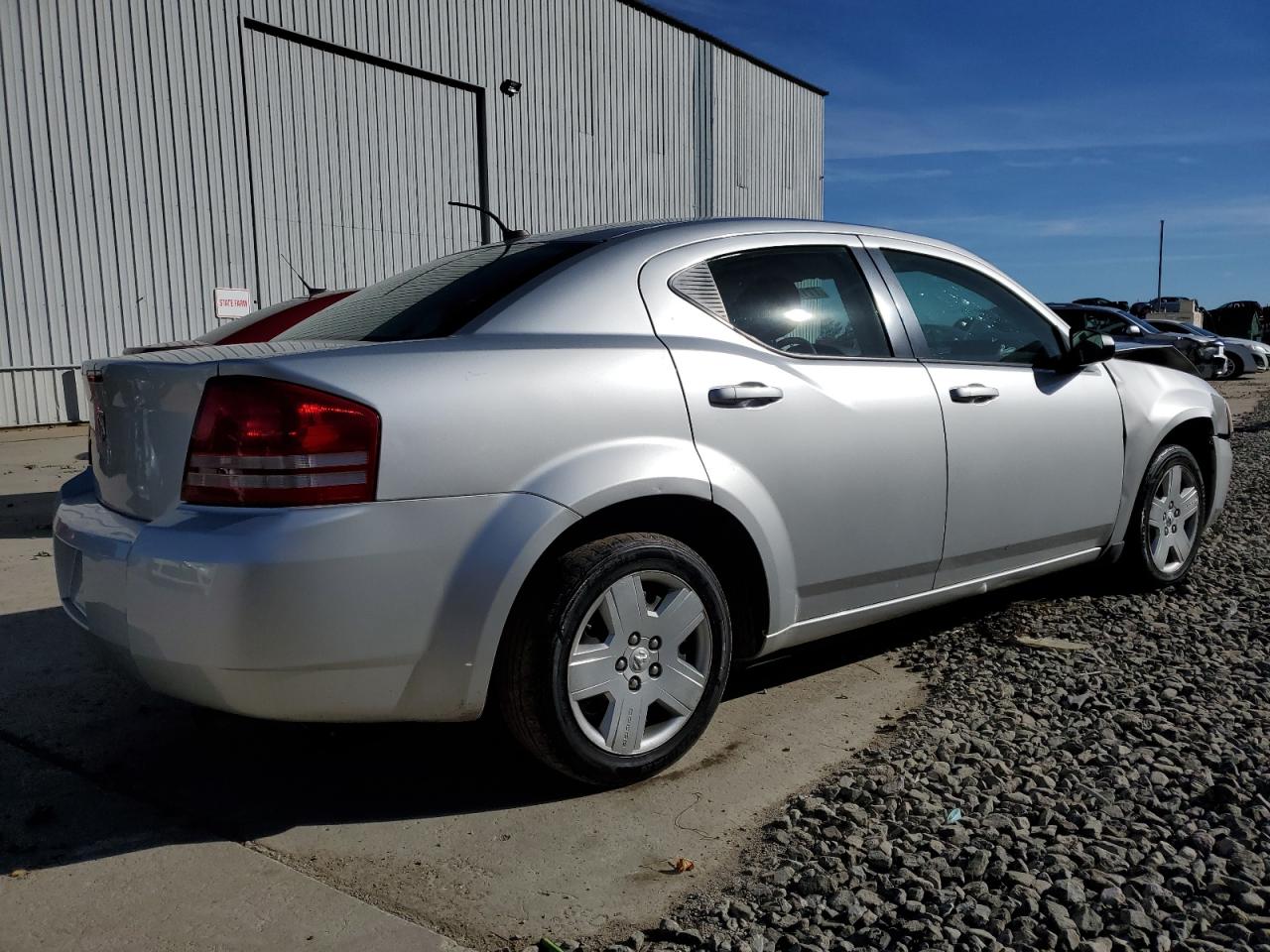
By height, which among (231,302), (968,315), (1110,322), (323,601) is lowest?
(323,601)

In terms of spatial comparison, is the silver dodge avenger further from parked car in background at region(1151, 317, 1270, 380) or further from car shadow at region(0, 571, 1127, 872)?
parked car in background at region(1151, 317, 1270, 380)

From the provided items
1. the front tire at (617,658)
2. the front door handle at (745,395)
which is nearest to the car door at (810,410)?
the front door handle at (745,395)

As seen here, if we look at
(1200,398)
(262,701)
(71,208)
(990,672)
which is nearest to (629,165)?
(71,208)

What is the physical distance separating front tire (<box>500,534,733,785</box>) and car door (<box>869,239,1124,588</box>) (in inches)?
43.6

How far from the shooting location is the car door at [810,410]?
10.1ft

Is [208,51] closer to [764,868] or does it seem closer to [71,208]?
[71,208]

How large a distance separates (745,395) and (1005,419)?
4.06 feet

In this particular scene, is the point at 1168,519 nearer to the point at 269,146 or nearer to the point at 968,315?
the point at 968,315

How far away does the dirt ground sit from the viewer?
7.58 feet

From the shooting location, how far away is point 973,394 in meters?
3.75

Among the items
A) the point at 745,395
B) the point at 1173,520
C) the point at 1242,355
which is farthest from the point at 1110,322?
the point at 745,395

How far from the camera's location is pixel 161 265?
42.7ft

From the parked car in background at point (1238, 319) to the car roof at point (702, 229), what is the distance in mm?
35569

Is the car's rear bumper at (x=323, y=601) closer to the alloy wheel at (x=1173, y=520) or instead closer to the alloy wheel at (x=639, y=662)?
the alloy wheel at (x=639, y=662)
